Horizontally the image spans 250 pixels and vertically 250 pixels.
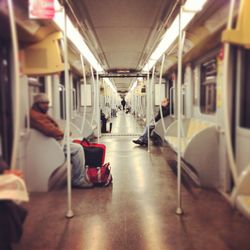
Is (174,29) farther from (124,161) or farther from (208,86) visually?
(124,161)

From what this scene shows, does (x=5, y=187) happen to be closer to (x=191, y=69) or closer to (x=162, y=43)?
(x=162, y=43)

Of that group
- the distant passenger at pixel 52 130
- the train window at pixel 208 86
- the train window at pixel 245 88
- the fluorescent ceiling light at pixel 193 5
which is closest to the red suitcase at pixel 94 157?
the distant passenger at pixel 52 130

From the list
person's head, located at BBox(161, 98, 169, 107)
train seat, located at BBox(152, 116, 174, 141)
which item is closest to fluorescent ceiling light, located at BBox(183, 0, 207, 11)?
person's head, located at BBox(161, 98, 169, 107)

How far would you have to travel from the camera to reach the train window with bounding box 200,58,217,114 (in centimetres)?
437

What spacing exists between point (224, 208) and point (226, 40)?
2152mm

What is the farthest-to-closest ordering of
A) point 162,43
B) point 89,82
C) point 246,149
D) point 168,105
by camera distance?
point 89,82, point 168,105, point 162,43, point 246,149

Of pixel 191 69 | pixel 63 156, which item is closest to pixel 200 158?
pixel 63 156

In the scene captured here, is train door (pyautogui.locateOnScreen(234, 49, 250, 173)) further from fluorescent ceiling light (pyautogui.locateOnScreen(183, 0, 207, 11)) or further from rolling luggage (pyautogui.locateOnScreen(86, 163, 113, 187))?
rolling luggage (pyautogui.locateOnScreen(86, 163, 113, 187))

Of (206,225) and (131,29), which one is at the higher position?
(131,29)

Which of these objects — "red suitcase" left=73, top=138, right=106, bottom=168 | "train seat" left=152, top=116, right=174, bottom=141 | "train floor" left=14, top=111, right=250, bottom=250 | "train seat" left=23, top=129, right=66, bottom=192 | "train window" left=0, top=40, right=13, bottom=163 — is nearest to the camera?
"train window" left=0, top=40, right=13, bottom=163

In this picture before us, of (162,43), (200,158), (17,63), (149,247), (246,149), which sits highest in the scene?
(162,43)

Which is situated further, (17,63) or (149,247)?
(149,247)

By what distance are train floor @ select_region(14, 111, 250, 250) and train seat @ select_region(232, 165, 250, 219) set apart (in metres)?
0.76

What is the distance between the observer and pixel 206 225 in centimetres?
291
